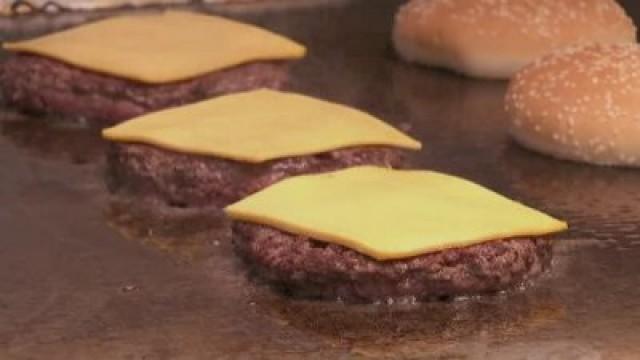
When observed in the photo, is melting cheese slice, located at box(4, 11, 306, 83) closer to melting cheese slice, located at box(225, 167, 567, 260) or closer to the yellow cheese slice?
the yellow cheese slice

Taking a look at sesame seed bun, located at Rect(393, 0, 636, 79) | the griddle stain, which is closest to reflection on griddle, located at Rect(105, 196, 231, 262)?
the griddle stain

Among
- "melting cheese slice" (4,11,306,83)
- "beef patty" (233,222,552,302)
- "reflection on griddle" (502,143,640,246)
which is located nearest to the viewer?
"beef patty" (233,222,552,302)

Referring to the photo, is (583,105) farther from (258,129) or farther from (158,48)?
(158,48)

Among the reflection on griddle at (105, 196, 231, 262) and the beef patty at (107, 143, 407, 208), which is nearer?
the reflection on griddle at (105, 196, 231, 262)

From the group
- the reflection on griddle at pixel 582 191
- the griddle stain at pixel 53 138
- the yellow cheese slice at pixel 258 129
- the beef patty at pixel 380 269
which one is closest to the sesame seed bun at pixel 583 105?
the reflection on griddle at pixel 582 191

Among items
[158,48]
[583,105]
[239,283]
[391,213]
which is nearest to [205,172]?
[239,283]

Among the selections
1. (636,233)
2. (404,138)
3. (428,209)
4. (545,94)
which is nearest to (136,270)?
(428,209)

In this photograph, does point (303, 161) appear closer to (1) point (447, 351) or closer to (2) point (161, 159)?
(2) point (161, 159)

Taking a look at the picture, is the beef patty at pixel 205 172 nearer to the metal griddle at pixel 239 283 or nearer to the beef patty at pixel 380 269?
the metal griddle at pixel 239 283
